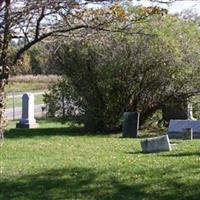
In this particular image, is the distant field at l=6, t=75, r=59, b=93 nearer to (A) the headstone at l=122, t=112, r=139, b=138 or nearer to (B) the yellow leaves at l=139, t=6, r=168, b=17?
(B) the yellow leaves at l=139, t=6, r=168, b=17

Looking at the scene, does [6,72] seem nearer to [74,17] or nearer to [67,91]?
[74,17]

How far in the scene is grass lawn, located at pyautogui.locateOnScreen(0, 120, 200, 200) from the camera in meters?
8.67

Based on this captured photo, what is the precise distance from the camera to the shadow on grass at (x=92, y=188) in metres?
8.49

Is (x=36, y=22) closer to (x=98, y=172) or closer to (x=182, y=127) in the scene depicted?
(x=98, y=172)

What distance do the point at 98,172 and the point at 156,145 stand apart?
3.12m

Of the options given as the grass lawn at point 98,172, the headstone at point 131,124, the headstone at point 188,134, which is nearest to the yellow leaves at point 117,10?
the grass lawn at point 98,172

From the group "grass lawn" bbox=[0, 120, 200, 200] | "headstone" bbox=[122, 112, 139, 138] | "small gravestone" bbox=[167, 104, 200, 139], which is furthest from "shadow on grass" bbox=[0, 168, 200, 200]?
"headstone" bbox=[122, 112, 139, 138]

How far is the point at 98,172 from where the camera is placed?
1022 cm

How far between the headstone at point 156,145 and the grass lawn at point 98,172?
21 centimetres

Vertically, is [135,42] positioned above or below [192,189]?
above

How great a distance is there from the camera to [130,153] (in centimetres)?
1302

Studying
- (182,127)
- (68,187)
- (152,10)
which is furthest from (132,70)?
(68,187)

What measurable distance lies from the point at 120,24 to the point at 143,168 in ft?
10.7

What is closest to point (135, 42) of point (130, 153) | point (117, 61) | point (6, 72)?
point (117, 61)
